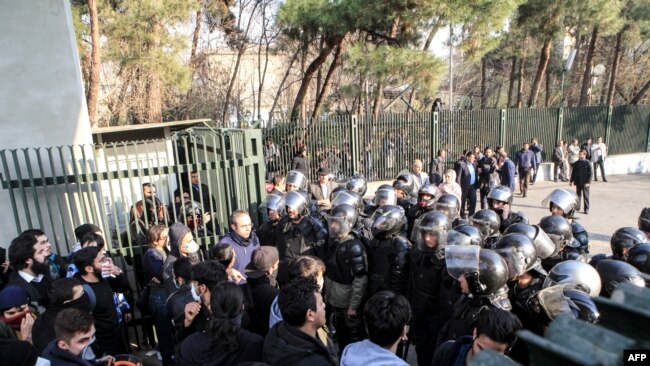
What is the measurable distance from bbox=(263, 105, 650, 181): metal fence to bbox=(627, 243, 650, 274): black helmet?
885 cm

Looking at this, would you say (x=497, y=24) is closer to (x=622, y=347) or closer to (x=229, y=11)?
(x=622, y=347)

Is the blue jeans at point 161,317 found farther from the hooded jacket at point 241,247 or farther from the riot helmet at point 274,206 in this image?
the riot helmet at point 274,206

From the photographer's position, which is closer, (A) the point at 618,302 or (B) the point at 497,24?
(A) the point at 618,302

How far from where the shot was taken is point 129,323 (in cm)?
464

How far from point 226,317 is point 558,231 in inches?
144

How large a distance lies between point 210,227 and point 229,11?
50.3 ft

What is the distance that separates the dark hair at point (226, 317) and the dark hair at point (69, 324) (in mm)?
757

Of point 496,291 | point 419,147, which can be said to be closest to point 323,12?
point 419,147

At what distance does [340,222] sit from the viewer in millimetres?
4480

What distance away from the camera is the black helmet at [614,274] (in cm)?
316

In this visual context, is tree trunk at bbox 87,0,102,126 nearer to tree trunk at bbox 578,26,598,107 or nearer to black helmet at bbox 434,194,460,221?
black helmet at bbox 434,194,460,221

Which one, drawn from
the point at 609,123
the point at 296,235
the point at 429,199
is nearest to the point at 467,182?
the point at 429,199

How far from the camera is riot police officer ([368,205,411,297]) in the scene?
4051 mm

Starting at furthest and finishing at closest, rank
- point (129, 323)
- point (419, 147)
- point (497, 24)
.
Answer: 1. point (419, 147)
2. point (497, 24)
3. point (129, 323)
